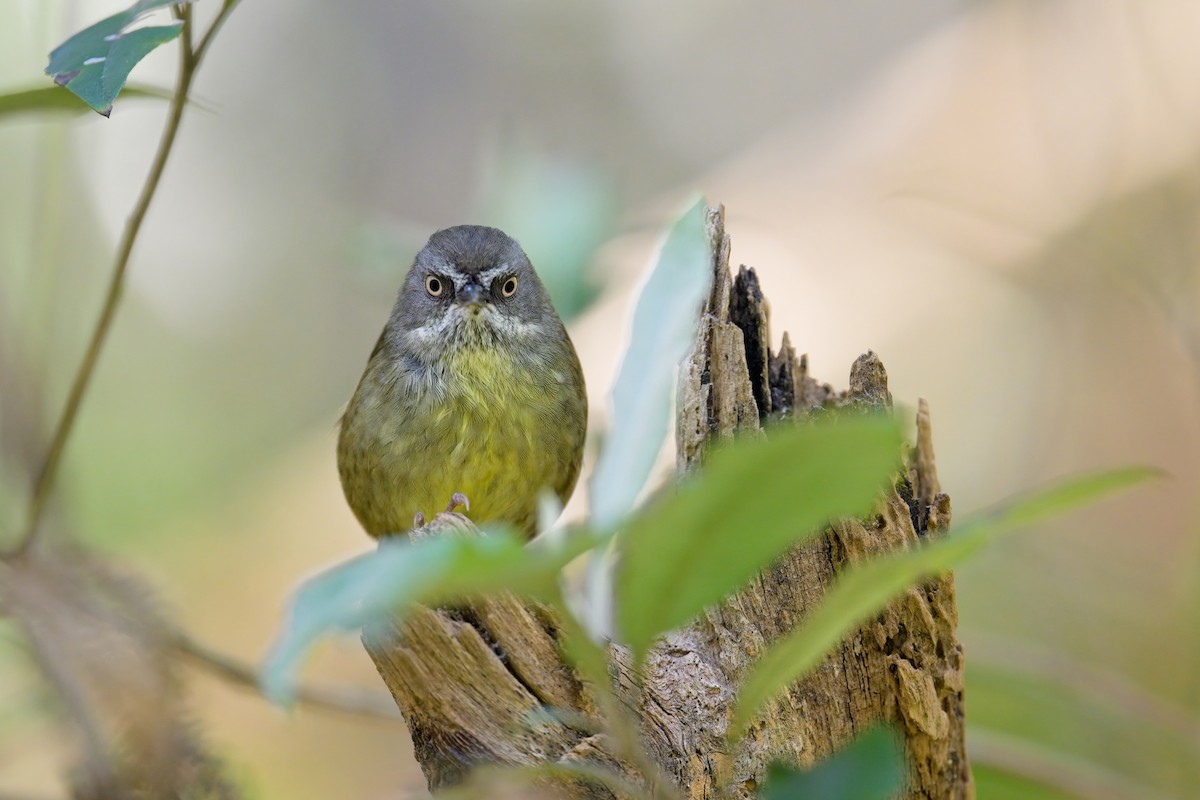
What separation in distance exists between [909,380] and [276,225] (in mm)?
4713

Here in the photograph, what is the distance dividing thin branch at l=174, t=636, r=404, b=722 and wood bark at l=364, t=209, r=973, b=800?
0.38 meters

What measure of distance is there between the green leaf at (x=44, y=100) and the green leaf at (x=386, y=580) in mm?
1515

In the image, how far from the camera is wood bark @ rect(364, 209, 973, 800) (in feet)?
6.57

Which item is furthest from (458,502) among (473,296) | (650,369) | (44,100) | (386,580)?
(386,580)

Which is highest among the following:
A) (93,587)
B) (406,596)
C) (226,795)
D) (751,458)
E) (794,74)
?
(794,74)

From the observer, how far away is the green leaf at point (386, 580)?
874 mm

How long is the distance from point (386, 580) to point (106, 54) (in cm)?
125

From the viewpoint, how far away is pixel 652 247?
538cm

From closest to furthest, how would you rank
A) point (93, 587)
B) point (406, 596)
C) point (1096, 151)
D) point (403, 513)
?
point (406, 596) < point (93, 587) < point (403, 513) < point (1096, 151)

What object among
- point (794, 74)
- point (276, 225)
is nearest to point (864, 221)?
point (794, 74)

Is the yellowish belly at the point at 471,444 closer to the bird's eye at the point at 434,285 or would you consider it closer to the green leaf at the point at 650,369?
the bird's eye at the point at 434,285

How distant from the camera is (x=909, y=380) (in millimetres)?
6879

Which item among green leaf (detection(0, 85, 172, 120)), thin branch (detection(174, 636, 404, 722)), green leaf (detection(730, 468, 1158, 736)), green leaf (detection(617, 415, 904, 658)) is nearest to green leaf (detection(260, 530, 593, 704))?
green leaf (detection(617, 415, 904, 658))

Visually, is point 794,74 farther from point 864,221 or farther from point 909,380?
point 909,380
